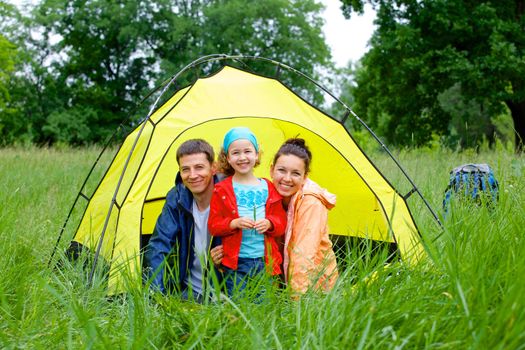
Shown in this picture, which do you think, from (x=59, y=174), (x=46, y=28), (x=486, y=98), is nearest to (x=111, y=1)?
(x=46, y=28)

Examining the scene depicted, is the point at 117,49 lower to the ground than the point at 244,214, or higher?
higher

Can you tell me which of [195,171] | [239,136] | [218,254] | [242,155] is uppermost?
[239,136]

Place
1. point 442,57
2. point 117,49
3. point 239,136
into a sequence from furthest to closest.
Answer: point 117,49 < point 442,57 < point 239,136

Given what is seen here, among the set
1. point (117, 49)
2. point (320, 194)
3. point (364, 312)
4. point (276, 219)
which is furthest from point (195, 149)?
point (117, 49)

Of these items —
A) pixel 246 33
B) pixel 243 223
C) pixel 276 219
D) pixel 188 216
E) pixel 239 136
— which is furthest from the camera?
pixel 246 33

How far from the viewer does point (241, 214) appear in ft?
10.5

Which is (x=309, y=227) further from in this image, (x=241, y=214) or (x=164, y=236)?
(x=164, y=236)

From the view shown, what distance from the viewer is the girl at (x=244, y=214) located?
3.15 metres

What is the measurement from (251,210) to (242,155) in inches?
11.9

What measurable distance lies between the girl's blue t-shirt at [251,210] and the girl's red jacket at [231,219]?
0.03 metres

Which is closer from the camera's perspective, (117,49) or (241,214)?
(241,214)

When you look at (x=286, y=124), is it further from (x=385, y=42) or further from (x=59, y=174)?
(x=385, y=42)

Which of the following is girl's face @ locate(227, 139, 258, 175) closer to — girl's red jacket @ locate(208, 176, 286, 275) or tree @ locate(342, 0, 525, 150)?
girl's red jacket @ locate(208, 176, 286, 275)

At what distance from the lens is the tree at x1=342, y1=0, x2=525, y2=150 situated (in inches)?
474
